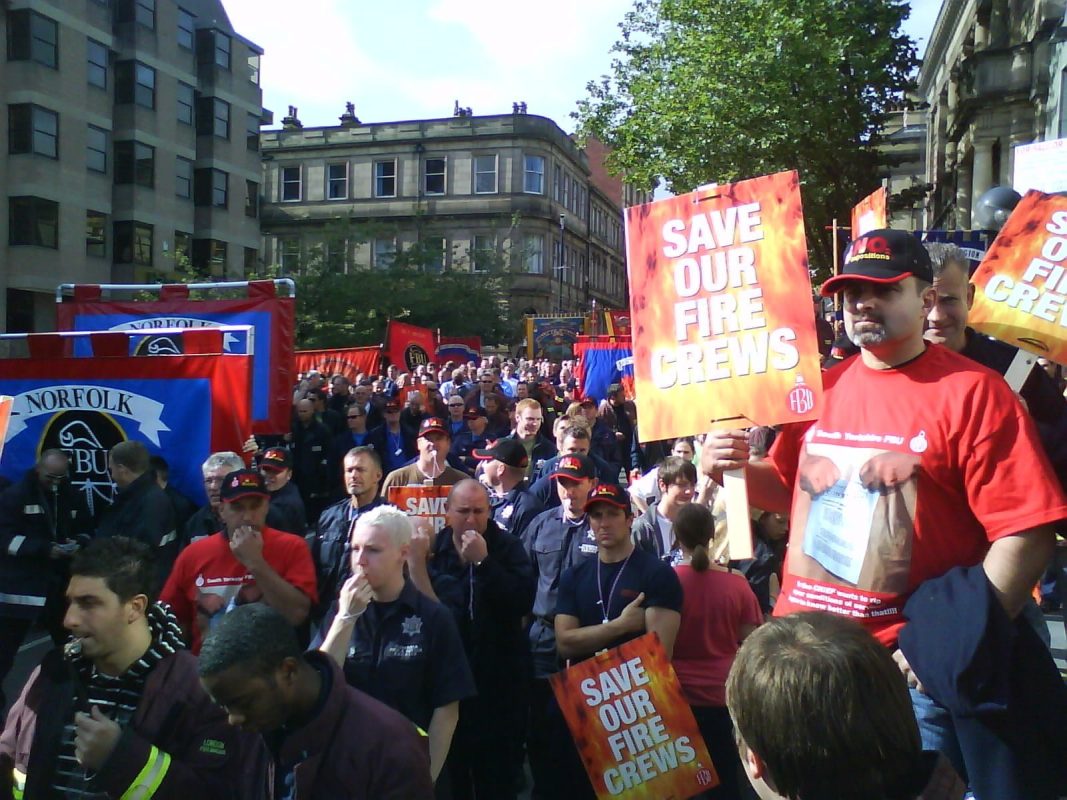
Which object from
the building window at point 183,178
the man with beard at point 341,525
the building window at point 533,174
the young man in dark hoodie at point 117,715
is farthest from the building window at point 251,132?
the young man in dark hoodie at point 117,715

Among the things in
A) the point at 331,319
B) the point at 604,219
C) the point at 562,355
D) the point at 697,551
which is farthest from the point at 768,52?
the point at 604,219

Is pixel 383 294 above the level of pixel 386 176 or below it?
below

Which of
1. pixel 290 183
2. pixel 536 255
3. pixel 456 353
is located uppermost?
pixel 290 183

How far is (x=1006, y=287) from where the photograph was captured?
3.68 metres

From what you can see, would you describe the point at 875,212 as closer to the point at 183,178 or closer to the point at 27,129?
the point at 27,129

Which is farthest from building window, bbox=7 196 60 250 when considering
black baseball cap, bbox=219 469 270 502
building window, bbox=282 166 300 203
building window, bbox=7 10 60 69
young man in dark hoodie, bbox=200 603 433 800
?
young man in dark hoodie, bbox=200 603 433 800

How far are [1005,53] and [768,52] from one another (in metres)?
5.47

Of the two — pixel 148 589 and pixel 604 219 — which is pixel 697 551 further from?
pixel 604 219

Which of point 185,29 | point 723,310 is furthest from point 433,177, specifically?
point 723,310

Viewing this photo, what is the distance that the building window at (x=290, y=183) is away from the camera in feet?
197

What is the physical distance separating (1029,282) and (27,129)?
119 feet

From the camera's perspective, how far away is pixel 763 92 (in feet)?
84.9

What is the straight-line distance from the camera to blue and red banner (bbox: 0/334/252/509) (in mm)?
6406

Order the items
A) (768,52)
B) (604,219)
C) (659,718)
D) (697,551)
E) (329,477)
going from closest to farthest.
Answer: (659,718), (697,551), (329,477), (768,52), (604,219)
